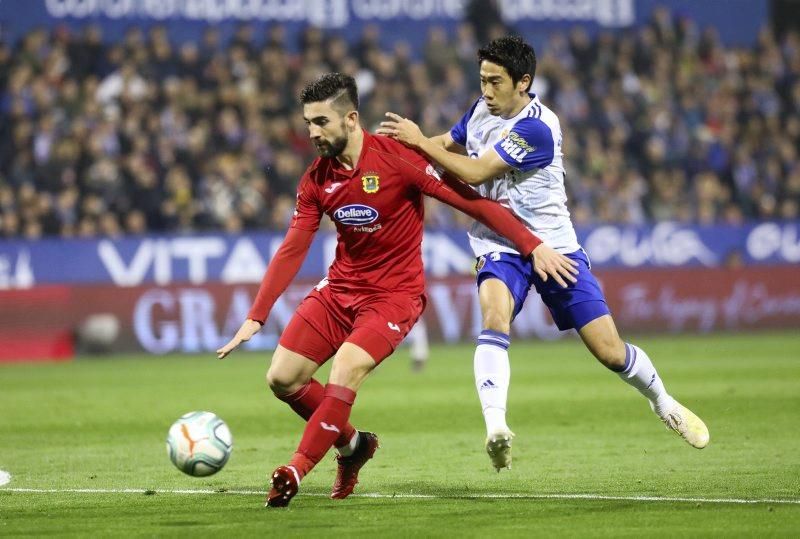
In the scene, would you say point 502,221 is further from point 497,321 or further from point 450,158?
point 497,321

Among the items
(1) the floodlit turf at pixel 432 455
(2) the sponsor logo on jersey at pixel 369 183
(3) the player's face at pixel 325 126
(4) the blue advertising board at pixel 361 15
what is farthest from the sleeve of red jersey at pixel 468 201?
(4) the blue advertising board at pixel 361 15

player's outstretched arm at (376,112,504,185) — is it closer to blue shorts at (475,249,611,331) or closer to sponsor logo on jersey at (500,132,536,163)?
sponsor logo on jersey at (500,132,536,163)

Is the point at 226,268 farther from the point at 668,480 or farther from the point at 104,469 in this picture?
the point at 668,480

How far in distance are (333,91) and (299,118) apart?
16.6 m

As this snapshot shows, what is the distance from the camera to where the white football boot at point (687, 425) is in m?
8.12

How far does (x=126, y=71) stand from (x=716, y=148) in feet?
38.2

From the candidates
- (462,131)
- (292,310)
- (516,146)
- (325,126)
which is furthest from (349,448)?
(292,310)

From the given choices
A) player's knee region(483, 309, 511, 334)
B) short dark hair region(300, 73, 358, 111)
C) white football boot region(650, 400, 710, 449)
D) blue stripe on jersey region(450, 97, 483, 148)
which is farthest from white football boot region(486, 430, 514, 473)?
blue stripe on jersey region(450, 97, 483, 148)

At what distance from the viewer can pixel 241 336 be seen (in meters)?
7.29

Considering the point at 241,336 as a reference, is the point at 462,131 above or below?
above

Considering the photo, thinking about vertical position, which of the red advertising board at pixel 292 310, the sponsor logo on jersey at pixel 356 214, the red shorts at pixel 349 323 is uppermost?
the sponsor logo on jersey at pixel 356 214

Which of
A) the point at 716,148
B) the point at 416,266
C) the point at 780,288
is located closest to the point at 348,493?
the point at 416,266

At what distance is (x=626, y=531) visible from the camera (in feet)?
20.6

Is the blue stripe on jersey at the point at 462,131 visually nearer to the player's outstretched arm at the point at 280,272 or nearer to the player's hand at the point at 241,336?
the player's outstretched arm at the point at 280,272
